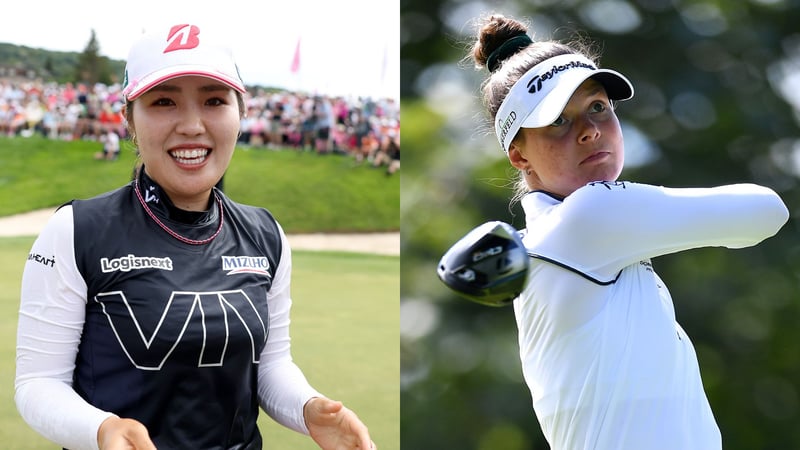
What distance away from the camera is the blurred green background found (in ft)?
18.3

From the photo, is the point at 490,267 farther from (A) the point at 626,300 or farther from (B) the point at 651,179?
(B) the point at 651,179

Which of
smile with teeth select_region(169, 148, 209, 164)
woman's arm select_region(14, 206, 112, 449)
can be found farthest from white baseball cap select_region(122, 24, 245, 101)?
woman's arm select_region(14, 206, 112, 449)

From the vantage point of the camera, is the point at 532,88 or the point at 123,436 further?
the point at 532,88

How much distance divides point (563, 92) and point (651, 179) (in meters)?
4.36

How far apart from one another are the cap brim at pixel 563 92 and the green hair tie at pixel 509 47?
0.25 meters

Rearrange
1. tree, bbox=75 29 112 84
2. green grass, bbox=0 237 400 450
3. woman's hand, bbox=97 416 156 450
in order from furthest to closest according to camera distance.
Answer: tree, bbox=75 29 112 84 < green grass, bbox=0 237 400 450 < woman's hand, bbox=97 416 156 450

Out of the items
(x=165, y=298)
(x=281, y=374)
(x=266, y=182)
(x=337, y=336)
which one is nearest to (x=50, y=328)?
(x=165, y=298)

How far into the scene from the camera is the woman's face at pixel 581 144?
166 centimetres

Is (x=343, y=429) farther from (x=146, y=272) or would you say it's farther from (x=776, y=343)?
(x=776, y=343)

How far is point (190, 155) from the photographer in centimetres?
173

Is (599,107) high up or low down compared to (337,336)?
up

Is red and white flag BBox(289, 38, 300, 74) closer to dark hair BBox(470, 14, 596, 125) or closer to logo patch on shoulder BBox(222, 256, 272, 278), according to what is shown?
dark hair BBox(470, 14, 596, 125)

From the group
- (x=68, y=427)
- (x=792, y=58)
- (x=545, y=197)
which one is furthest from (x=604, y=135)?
(x=792, y=58)

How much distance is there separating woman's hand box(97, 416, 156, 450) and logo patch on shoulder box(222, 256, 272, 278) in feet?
1.28
